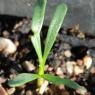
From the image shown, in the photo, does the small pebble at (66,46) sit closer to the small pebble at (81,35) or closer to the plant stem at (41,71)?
the small pebble at (81,35)

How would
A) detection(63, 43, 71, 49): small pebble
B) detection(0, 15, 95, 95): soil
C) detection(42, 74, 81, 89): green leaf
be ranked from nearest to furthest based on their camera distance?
detection(42, 74, 81, 89): green leaf → detection(0, 15, 95, 95): soil → detection(63, 43, 71, 49): small pebble

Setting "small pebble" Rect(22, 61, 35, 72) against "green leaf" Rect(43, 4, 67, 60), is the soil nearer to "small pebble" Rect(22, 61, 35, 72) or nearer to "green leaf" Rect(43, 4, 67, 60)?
"small pebble" Rect(22, 61, 35, 72)

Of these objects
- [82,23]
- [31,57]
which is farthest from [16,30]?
[82,23]

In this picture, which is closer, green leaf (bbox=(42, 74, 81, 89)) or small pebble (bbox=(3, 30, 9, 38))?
green leaf (bbox=(42, 74, 81, 89))

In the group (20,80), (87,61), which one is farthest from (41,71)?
(87,61)

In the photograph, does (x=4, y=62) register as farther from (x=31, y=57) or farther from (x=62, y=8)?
(x=62, y=8)

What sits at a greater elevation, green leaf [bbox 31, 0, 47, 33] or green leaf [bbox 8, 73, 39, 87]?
green leaf [bbox 31, 0, 47, 33]

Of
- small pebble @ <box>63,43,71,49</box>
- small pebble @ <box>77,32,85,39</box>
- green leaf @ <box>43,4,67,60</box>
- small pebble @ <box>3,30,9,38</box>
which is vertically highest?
green leaf @ <box>43,4,67,60</box>

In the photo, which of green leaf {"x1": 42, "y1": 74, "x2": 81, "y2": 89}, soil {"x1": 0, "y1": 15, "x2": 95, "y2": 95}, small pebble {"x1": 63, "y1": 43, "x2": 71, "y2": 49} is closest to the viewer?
green leaf {"x1": 42, "y1": 74, "x2": 81, "y2": 89}

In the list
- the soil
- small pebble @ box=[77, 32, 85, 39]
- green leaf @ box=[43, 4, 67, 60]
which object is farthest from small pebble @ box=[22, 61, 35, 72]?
small pebble @ box=[77, 32, 85, 39]

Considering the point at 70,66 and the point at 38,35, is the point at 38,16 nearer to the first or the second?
the point at 38,35
